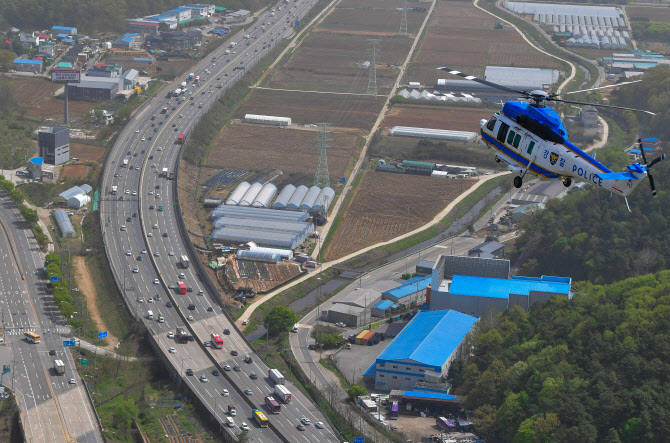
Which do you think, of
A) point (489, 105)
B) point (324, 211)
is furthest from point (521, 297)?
point (489, 105)

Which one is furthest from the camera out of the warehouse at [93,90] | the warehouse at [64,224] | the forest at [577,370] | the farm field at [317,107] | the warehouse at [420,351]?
the warehouse at [93,90]

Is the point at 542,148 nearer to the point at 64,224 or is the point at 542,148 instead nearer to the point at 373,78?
the point at 64,224

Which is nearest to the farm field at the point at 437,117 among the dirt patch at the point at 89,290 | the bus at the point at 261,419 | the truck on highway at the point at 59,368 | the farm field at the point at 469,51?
the farm field at the point at 469,51

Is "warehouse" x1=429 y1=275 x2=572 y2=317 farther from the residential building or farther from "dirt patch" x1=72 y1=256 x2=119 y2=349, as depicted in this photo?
the residential building

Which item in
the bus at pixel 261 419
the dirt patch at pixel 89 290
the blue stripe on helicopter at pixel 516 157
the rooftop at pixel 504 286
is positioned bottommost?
the dirt patch at pixel 89 290

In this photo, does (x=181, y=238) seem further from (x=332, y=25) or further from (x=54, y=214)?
(x=332, y=25)

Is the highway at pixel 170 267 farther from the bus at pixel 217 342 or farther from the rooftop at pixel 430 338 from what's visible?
the rooftop at pixel 430 338

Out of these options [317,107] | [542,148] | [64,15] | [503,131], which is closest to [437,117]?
[317,107]
